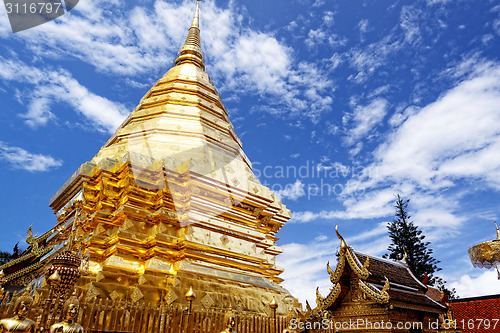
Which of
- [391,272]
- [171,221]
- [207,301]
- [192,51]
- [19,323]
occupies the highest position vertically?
[192,51]

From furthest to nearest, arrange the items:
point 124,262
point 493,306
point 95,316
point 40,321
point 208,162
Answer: point 208,162, point 493,306, point 124,262, point 95,316, point 40,321

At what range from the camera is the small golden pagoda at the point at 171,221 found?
6.88 m

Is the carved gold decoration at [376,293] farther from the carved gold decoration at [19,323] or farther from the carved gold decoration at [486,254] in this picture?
the carved gold decoration at [19,323]

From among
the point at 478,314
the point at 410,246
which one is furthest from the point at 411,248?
the point at 478,314

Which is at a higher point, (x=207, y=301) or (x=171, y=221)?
(x=171, y=221)

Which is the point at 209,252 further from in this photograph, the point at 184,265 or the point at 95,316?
the point at 95,316

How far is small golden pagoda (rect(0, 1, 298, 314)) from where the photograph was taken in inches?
271

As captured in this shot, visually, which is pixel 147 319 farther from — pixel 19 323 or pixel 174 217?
pixel 174 217

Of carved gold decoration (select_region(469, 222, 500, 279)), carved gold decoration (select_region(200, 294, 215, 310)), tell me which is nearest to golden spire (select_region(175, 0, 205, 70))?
carved gold decoration (select_region(200, 294, 215, 310))

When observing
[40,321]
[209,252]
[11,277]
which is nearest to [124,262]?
[209,252]

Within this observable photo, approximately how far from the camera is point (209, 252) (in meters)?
7.70

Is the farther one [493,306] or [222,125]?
[222,125]

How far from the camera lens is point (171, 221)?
7.73 metres

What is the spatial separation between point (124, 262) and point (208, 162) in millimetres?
3109
